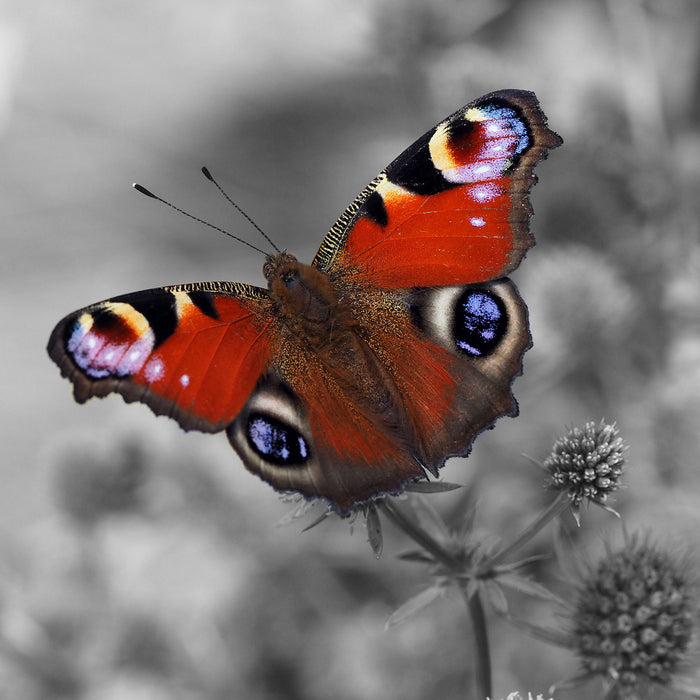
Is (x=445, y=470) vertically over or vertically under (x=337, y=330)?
under

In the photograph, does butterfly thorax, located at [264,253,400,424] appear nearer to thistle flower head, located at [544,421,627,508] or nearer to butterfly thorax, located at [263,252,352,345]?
butterfly thorax, located at [263,252,352,345]

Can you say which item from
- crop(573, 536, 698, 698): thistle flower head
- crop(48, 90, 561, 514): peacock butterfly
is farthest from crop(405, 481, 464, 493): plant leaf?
crop(573, 536, 698, 698): thistle flower head

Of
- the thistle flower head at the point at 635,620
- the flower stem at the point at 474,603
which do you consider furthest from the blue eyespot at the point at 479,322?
the thistle flower head at the point at 635,620

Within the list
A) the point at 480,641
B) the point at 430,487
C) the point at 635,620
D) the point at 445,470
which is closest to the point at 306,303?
the point at 430,487

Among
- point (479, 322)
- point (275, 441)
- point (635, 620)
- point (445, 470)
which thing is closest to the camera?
point (275, 441)

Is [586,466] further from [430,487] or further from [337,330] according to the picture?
[337,330]

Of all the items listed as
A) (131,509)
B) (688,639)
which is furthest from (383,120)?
(688,639)

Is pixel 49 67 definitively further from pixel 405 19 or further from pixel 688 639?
pixel 688 639

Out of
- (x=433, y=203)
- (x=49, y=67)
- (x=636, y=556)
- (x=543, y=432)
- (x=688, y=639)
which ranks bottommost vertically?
(x=688, y=639)
